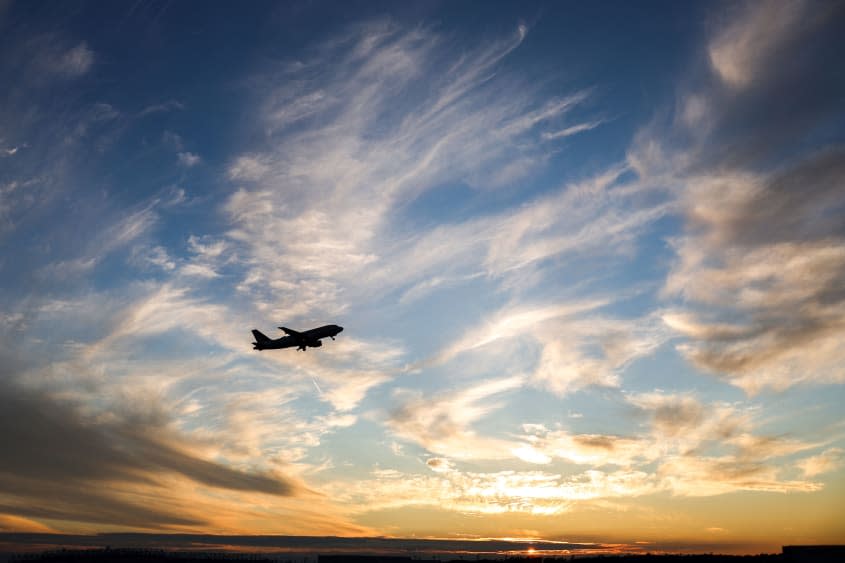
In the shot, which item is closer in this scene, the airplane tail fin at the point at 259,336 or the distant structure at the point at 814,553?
the distant structure at the point at 814,553

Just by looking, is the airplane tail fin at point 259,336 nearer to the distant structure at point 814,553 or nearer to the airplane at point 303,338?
the airplane at point 303,338

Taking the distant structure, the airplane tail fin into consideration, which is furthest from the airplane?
the distant structure

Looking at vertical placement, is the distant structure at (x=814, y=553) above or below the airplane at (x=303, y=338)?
below

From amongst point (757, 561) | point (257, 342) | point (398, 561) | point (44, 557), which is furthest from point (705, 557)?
point (44, 557)

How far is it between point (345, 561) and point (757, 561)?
101m

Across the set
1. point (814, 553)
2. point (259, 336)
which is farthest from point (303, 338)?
point (814, 553)

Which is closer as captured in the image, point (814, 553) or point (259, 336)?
point (814, 553)

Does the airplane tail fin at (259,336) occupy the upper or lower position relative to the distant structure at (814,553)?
upper

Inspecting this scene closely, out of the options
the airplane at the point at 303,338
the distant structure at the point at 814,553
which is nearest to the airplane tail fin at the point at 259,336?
the airplane at the point at 303,338

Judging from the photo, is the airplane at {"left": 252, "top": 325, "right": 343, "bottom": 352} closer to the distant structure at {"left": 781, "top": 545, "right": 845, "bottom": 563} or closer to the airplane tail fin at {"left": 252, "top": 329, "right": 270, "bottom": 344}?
the airplane tail fin at {"left": 252, "top": 329, "right": 270, "bottom": 344}

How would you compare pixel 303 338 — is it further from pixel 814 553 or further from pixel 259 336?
pixel 814 553

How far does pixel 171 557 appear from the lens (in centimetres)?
15238

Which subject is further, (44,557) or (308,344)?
(44,557)

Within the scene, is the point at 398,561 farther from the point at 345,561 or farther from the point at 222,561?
the point at 222,561
